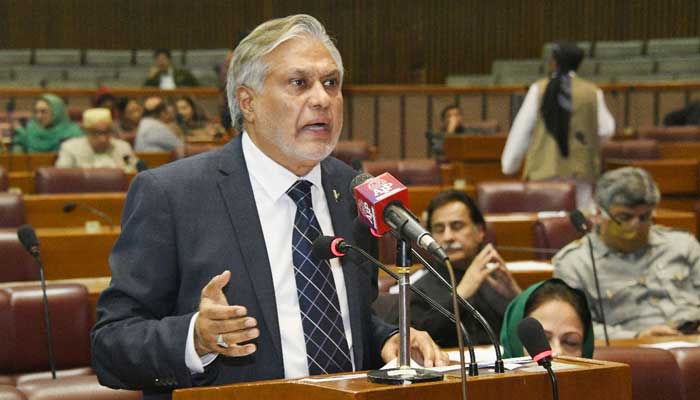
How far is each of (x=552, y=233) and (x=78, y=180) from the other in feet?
10.9

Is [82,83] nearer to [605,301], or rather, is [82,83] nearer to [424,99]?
[424,99]

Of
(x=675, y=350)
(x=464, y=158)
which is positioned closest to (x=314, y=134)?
(x=675, y=350)

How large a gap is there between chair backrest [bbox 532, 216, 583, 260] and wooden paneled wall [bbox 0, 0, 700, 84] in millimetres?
10209

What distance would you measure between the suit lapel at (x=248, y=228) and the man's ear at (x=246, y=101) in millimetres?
76

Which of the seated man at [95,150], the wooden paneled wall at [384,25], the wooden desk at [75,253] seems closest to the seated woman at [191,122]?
the seated man at [95,150]

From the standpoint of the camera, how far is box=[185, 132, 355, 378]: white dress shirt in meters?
2.15

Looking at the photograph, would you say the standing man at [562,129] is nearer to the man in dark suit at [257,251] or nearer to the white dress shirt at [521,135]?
the white dress shirt at [521,135]

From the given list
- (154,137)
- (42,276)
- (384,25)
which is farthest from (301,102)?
(384,25)

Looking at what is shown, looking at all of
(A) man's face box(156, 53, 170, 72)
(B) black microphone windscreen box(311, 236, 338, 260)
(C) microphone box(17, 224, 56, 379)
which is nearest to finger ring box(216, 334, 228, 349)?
(B) black microphone windscreen box(311, 236, 338, 260)

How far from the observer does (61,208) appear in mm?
6734

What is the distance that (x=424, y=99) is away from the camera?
1228 cm

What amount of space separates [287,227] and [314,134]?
0.64 ft

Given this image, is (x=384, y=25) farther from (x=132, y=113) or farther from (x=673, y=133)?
(x=673, y=133)

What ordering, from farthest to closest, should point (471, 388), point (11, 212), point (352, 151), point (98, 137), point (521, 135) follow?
point (352, 151)
point (98, 137)
point (521, 135)
point (11, 212)
point (471, 388)
